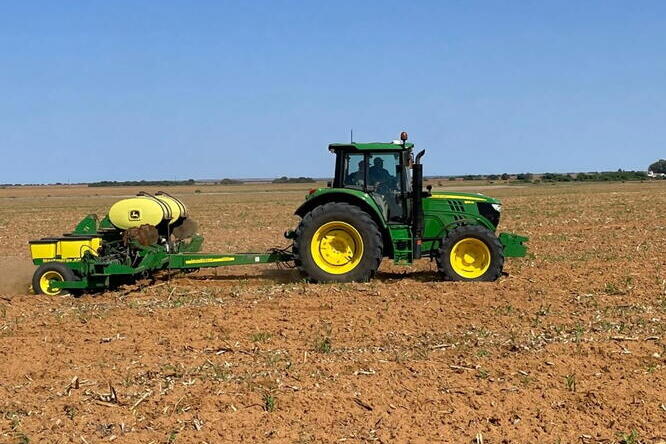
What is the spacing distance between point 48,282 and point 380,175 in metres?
5.25

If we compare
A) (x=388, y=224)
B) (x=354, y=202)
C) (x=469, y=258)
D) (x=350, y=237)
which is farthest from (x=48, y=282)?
(x=469, y=258)

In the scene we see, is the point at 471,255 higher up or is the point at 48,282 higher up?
the point at 471,255

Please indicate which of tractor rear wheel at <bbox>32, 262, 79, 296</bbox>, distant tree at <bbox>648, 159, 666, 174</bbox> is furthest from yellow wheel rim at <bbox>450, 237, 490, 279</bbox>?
distant tree at <bbox>648, 159, 666, 174</bbox>

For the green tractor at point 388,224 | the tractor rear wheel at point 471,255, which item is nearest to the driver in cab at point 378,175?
the green tractor at point 388,224

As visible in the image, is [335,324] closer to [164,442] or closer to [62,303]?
[164,442]

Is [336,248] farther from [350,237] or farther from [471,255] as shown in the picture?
[471,255]

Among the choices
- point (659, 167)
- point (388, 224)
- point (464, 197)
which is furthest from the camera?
point (659, 167)

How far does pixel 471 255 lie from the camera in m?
10.1

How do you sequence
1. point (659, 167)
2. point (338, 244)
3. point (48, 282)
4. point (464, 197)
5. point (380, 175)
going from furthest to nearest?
point (659, 167), point (464, 197), point (380, 175), point (338, 244), point (48, 282)

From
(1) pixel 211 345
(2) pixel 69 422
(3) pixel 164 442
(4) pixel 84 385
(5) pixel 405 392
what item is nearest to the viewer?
(3) pixel 164 442

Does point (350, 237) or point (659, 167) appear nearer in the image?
point (350, 237)

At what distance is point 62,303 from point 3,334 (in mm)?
1772

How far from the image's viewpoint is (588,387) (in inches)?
219

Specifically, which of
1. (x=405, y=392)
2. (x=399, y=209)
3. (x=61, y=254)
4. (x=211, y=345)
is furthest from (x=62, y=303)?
(x=405, y=392)
